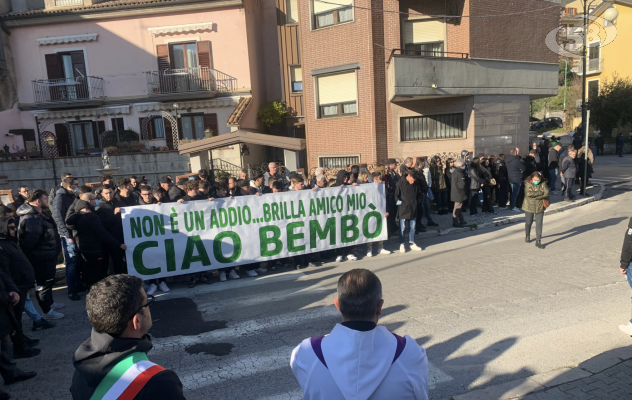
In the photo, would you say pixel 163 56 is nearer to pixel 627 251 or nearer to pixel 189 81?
pixel 189 81

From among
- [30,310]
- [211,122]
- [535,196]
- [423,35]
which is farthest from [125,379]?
[211,122]

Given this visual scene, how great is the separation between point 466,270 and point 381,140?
9.81 metres

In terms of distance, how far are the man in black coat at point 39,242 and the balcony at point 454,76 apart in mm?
12042

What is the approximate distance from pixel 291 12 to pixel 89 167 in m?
13.0

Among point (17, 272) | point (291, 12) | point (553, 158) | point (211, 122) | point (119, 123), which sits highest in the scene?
point (291, 12)

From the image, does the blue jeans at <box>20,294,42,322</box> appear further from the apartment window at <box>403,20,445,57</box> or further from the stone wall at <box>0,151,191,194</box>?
the apartment window at <box>403,20,445,57</box>

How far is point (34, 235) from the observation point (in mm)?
6684

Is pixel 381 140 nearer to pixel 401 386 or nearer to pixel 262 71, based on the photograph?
pixel 262 71

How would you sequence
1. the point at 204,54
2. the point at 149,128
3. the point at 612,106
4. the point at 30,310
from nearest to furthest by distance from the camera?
the point at 30,310 → the point at 204,54 → the point at 149,128 → the point at 612,106

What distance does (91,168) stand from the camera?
20.6 m

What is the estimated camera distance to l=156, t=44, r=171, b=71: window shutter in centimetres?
2347

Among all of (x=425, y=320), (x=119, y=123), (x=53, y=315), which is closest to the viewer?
(x=425, y=320)

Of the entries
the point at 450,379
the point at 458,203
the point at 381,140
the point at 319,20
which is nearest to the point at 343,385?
the point at 450,379

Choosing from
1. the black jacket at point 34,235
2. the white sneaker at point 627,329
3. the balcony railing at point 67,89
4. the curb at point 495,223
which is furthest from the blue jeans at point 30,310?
the balcony railing at point 67,89
